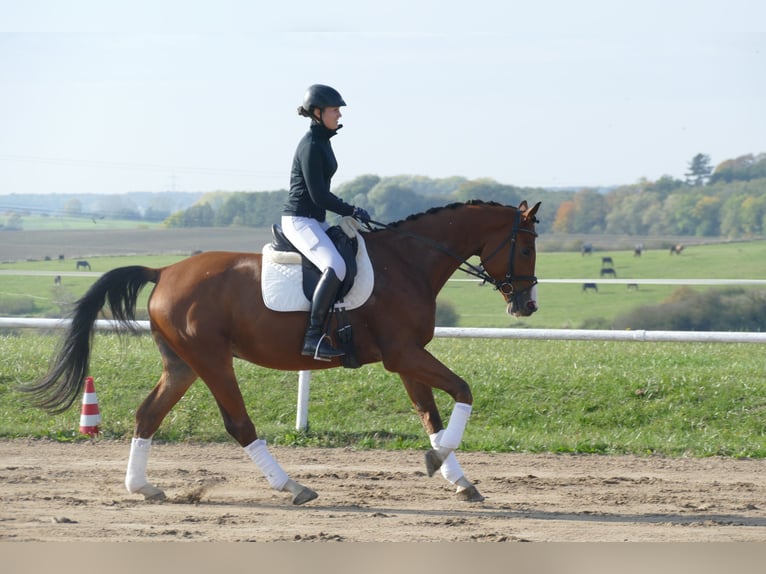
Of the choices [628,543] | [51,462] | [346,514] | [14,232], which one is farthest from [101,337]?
[14,232]

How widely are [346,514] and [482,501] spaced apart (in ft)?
3.58

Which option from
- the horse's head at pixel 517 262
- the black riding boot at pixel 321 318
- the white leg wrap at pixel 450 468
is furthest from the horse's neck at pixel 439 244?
the white leg wrap at pixel 450 468

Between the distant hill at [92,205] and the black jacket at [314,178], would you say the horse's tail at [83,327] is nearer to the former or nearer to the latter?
the black jacket at [314,178]

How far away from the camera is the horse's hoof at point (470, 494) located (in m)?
7.46

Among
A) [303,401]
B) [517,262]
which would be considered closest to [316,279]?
[517,262]

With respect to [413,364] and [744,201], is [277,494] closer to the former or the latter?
[413,364]

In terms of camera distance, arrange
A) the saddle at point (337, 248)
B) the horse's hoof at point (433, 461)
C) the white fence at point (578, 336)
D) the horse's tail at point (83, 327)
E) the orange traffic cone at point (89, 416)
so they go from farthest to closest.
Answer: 1. the orange traffic cone at point (89, 416)
2. the white fence at point (578, 336)
3. the horse's tail at point (83, 327)
4. the saddle at point (337, 248)
5. the horse's hoof at point (433, 461)

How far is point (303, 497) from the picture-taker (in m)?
7.38

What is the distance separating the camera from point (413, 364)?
7.44 m

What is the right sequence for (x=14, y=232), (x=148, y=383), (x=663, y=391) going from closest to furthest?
1. (x=663, y=391)
2. (x=148, y=383)
3. (x=14, y=232)

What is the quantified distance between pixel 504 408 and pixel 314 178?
4.28m

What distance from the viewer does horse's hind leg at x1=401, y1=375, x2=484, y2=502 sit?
749 cm

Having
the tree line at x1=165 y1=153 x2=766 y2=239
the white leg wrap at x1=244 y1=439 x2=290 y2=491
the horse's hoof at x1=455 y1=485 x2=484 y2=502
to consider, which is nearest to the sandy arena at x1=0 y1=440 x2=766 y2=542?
the horse's hoof at x1=455 y1=485 x2=484 y2=502

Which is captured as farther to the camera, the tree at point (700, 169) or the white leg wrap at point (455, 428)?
the tree at point (700, 169)
